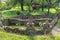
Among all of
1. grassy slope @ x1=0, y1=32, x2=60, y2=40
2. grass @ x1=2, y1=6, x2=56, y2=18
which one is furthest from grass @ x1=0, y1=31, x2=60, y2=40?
grass @ x1=2, y1=6, x2=56, y2=18

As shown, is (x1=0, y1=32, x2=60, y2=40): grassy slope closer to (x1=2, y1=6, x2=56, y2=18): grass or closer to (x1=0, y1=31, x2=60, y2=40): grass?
(x1=0, y1=31, x2=60, y2=40): grass

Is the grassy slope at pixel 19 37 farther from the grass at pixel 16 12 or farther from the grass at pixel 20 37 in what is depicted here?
the grass at pixel 16 12

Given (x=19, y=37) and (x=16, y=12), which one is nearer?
(x=19, y=37)

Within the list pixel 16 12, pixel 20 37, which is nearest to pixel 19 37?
pixel 20 37

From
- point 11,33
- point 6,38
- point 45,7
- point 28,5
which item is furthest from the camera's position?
point 45,7

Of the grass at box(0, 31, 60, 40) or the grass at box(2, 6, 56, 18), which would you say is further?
the grass at box(2, 6, 56, 18)

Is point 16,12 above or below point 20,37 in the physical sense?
below

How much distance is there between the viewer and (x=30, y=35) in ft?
34.9

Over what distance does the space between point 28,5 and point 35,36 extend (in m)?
14.1

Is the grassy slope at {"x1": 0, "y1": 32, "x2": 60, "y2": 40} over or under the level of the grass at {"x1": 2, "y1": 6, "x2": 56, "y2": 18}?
over

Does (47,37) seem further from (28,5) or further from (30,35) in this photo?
(28,5)

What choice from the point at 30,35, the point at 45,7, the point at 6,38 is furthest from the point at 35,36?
the point at 45,7

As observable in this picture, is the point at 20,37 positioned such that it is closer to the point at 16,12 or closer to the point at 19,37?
the point at 19,37

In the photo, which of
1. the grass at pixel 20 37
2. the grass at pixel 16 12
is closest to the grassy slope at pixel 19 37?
the grass at pixel 20 37
